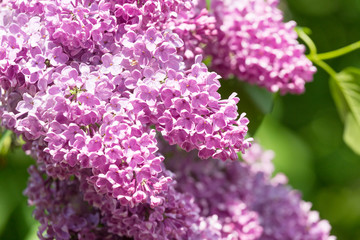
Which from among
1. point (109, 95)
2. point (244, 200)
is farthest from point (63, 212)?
point (244, 200)

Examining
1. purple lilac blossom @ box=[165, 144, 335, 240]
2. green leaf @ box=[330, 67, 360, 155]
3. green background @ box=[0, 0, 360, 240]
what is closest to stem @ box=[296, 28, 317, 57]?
green leaf @ box=[330, 67, 360, 155]

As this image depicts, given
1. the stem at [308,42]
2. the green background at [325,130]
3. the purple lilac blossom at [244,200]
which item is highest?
the stem at [308,42]

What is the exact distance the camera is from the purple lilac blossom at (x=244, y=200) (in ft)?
3.69

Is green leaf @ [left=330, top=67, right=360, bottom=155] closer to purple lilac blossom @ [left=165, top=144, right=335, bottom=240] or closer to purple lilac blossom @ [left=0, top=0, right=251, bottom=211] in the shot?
purple lilac blossom @ [left=165, top=144, right=335, bottom=240]

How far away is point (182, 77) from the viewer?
774 mm

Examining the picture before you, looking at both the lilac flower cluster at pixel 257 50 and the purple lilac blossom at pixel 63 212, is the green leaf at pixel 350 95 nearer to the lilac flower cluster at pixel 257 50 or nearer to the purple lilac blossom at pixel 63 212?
the lilac flower cluster at pixel 257 50

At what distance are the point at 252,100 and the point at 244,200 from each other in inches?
7.7

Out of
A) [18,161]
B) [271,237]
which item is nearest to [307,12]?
[18,161]

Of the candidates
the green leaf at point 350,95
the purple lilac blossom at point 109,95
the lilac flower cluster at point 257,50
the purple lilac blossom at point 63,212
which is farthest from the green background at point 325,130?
the purple lilac blossom at point 109,95

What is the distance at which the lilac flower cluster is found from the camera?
107cm

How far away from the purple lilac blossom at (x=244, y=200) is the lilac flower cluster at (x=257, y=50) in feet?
0.66

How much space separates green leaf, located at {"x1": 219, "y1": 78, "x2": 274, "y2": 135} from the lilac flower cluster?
0.06 metres

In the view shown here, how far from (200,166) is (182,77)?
0.43 m

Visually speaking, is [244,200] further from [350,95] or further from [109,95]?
[109,95]
